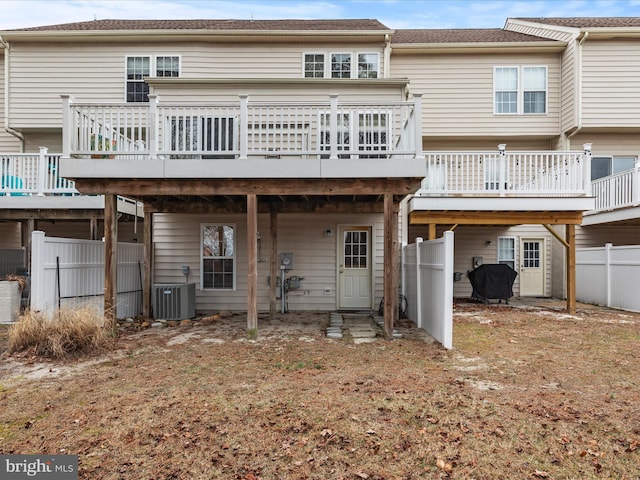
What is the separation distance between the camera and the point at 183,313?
920 cm

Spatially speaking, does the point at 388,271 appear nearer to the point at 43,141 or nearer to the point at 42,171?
the point at 42,171

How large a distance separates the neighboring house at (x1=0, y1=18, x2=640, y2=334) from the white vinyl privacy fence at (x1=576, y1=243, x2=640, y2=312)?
0.72 meters

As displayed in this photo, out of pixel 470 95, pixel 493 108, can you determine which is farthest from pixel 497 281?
pixel 470 95

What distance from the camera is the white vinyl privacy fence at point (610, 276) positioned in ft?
33.7

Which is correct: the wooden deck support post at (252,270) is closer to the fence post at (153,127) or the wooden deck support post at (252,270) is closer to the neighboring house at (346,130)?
the neighboring house at (346,130)

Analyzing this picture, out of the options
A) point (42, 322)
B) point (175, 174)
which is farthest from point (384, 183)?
point (42, 322)

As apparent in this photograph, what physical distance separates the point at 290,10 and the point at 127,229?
10671 mm

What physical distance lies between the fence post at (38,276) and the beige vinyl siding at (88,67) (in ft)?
23.2

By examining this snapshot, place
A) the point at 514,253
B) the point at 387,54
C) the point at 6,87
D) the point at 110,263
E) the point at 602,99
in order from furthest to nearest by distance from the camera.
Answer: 1. the point at 514,253
2. the point at 602,99
3. the point at 6,87
4. the point at 387,54
5. the point at 110,263

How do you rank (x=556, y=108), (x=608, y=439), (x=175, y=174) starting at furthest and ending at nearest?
(x=556, y=108)
(x=175, y=174)
(x=608, y=439)

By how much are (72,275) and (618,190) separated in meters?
12.9

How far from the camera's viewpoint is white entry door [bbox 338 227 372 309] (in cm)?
1062

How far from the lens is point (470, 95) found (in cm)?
1324

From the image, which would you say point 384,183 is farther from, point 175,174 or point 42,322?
point 42,322
